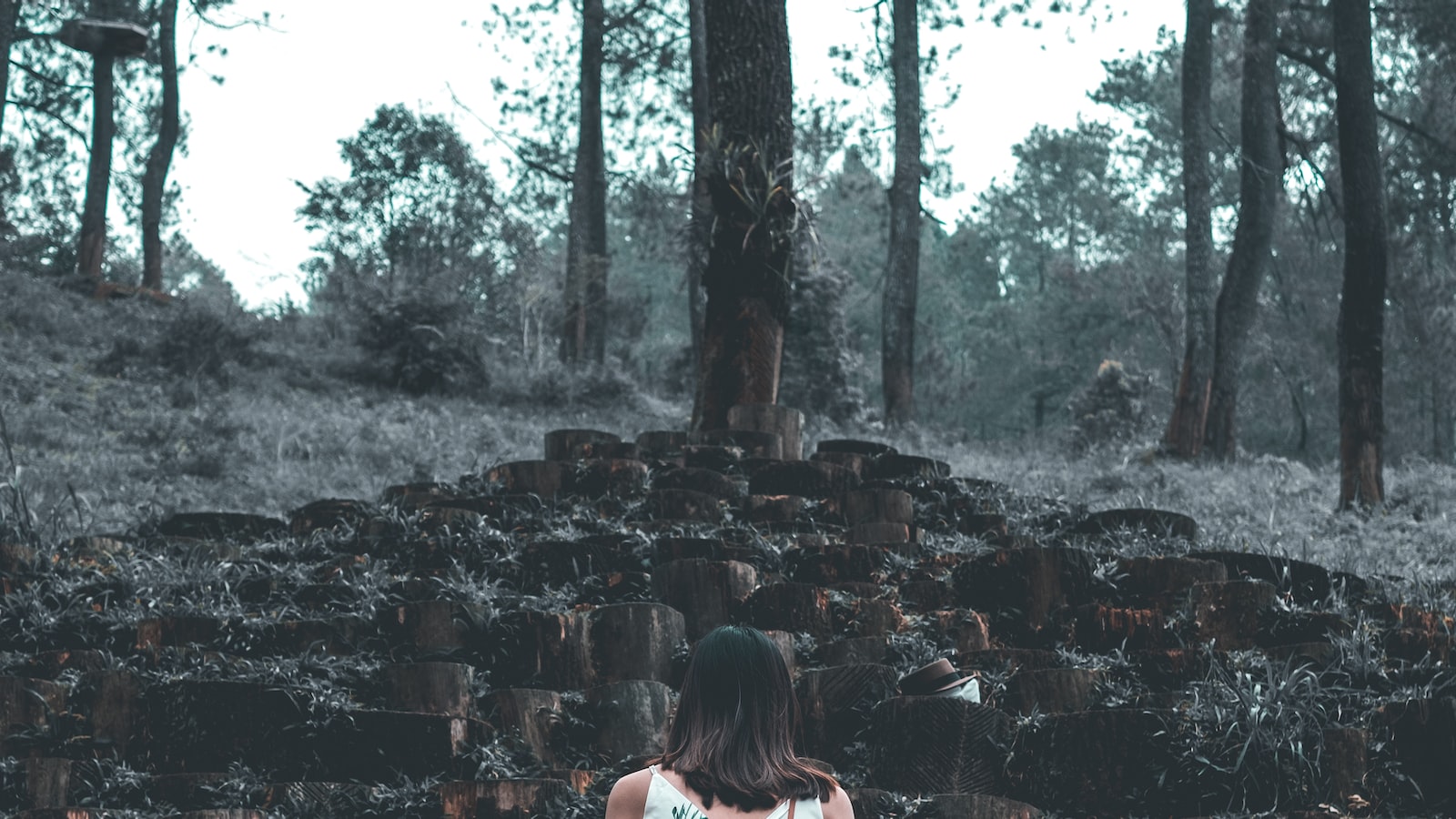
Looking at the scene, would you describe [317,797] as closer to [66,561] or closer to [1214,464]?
[66,561]

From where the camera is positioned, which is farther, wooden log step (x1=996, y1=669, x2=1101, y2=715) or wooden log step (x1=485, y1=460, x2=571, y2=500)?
wooden log step (x1=485, y1=460, x2=571, y2=500)

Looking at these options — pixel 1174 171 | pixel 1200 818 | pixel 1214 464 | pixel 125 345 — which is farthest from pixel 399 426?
pixel 1174 171

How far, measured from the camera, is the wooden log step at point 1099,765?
399cm

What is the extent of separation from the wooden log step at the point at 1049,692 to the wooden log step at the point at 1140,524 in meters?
2.37

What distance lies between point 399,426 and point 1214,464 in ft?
26.0

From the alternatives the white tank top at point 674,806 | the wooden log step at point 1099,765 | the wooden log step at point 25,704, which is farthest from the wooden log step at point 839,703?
the wooden log step at point 25,704

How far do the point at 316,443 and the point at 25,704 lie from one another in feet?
24.4

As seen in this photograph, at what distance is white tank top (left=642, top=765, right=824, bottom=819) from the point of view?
2512mm

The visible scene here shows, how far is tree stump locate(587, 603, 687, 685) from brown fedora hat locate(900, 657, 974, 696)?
1.13 m

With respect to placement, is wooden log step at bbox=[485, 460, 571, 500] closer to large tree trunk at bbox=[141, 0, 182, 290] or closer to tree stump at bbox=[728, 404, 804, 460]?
tree stump at bbox=[728, 404, 804, 460]

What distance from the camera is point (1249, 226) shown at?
1453 centimetres

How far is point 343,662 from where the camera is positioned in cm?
501

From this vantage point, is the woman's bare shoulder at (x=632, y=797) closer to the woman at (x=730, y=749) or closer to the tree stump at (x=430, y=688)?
the woman at (x=730, y=749)

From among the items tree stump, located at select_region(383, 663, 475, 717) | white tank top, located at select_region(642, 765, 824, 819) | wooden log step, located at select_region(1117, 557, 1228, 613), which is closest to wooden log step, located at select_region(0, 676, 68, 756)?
tree stump, located at select_region(383, 663, 475, 717)
